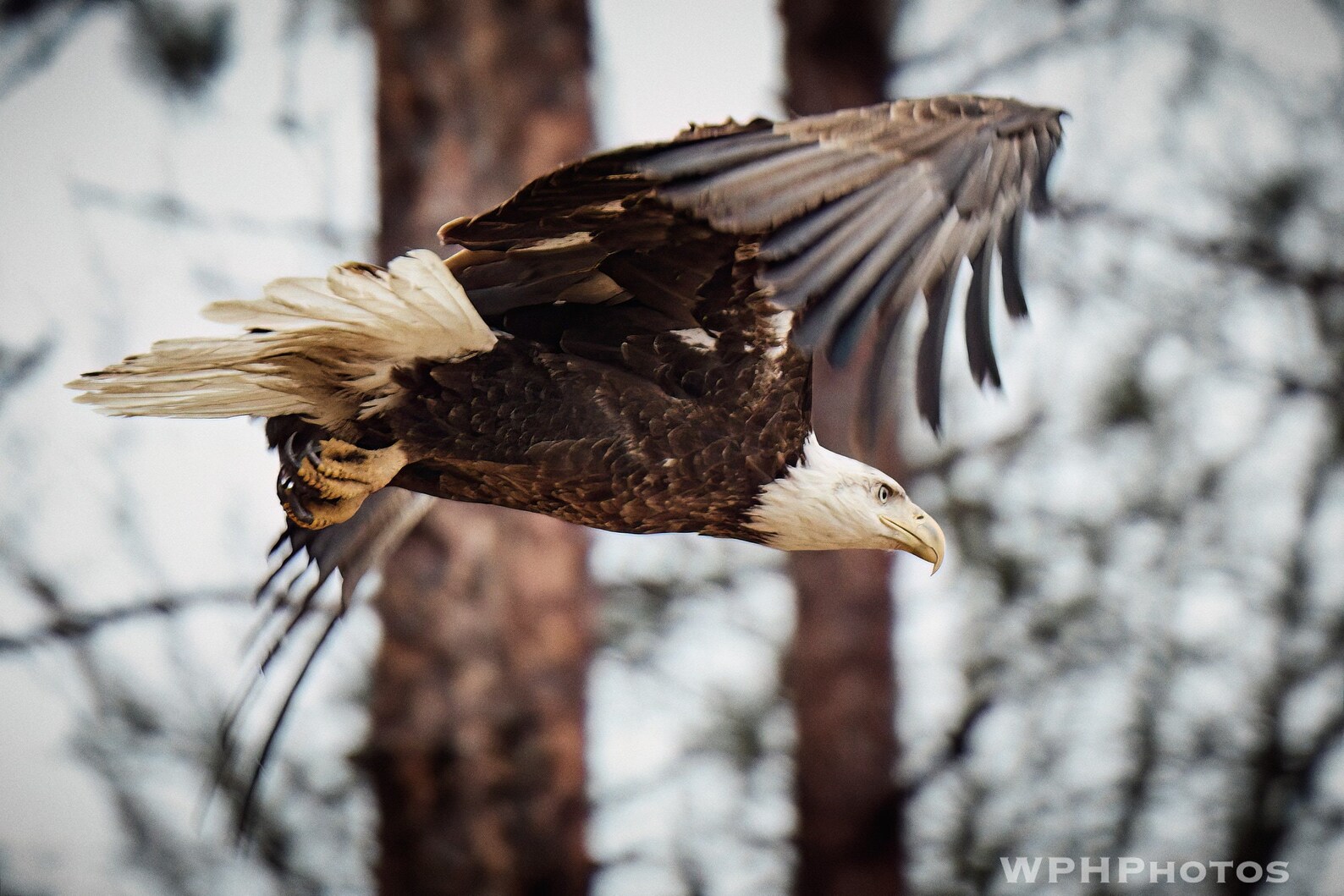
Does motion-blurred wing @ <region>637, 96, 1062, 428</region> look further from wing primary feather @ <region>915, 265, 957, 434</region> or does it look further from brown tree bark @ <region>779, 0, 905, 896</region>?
brown tree bark @ <region>779, 0, 905, 896</region>

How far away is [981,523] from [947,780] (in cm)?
74

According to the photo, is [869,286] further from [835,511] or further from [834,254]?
[835,511]

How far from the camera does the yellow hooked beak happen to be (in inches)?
85.4

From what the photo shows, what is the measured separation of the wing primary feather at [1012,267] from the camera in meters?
1.78

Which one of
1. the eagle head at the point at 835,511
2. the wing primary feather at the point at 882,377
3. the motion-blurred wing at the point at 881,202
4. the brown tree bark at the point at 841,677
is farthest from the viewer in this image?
the brown tree bark at the point at 841,677

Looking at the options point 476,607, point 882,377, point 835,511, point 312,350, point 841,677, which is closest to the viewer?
point 882,377

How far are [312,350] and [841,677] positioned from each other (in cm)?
213

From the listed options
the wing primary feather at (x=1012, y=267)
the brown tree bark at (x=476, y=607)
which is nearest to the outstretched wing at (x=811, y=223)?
the wing primary feather at (x=1012, y=267)

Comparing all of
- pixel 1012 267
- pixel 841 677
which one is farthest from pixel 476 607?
pixel 1012 267

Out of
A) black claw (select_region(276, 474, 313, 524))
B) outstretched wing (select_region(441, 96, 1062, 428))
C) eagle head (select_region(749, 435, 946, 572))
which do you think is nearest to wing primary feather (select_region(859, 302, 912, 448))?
outstretched wing (select_region(441, 96, 1062, 428))

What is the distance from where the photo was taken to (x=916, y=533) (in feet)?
7.22

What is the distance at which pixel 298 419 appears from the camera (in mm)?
2131

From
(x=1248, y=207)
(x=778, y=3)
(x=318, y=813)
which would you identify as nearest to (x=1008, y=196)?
(x=778, y=3)

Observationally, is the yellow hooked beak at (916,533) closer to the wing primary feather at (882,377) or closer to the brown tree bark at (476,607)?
the wing primary feather at (882,377)
